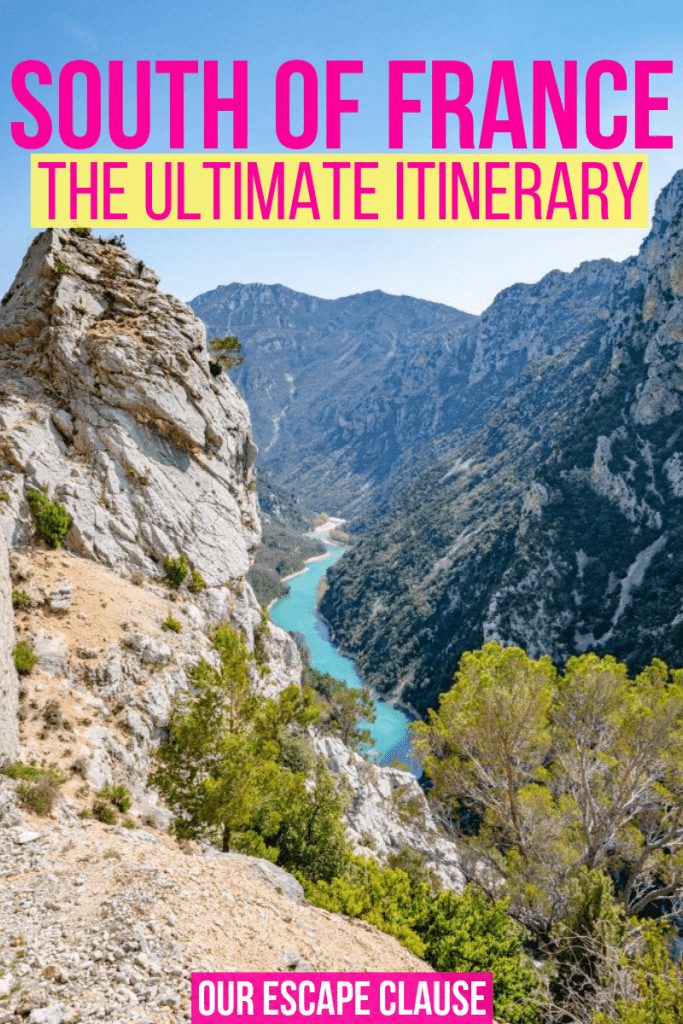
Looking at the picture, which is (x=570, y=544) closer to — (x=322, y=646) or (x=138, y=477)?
(x=322, y=646)

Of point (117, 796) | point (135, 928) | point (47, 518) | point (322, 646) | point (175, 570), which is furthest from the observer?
point (322, 646)

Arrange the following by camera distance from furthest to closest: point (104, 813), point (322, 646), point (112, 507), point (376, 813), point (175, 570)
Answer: point (322, 646), point (376, 813), point (175, 570), point (112, 507), point (104, 813)

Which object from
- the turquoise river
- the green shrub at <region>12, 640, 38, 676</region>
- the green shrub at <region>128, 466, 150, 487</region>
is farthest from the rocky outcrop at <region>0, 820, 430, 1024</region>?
the turquoise river

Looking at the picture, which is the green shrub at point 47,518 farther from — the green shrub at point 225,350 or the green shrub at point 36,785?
the green shrub at point 225,350

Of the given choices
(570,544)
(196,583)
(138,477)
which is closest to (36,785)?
(196,583)

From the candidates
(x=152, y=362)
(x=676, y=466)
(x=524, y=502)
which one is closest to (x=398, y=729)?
(x=524, y=502)
